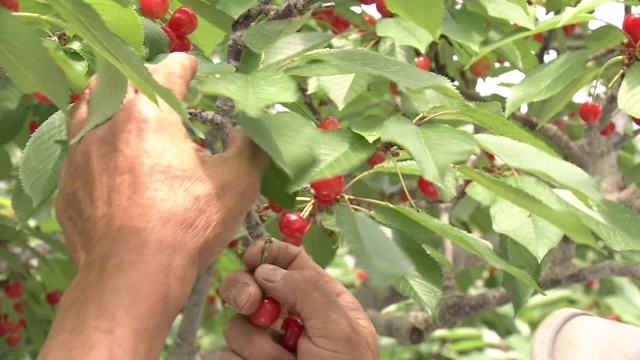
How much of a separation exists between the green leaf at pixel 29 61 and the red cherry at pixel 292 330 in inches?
21.9

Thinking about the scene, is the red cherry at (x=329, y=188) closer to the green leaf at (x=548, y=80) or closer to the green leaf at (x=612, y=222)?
the green leaf at (x=612, y=222)

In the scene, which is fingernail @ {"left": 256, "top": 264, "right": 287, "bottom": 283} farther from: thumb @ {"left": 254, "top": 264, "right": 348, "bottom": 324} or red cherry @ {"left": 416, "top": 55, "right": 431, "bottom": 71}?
red cherry @ {"left": 416, "top": 55, "right": 431, "bottom": 71}

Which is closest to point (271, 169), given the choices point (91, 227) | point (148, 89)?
point (91, 227)

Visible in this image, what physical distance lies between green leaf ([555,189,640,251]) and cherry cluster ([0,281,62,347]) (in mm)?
1682

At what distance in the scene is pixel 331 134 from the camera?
1.01 meters

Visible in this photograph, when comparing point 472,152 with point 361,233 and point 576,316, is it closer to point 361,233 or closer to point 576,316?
point 361,233

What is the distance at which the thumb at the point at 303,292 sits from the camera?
112 centimetres

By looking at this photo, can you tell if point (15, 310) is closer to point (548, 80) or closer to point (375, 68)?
point (548, 80)

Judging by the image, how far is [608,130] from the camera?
2314 millimetres

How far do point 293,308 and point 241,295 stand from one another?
3.6 inches

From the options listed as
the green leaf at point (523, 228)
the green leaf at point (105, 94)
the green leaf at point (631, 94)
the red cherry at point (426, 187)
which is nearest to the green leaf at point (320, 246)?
the red cherry at point (426, 187)

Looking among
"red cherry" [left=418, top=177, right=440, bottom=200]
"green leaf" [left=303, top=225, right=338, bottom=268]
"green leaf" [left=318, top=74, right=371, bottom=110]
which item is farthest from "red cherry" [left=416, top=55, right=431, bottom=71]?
"green leaf" [left=303, top=225, right=338, bottom=268]

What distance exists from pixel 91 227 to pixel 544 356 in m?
1.06

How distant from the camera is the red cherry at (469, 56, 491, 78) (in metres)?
2.18
